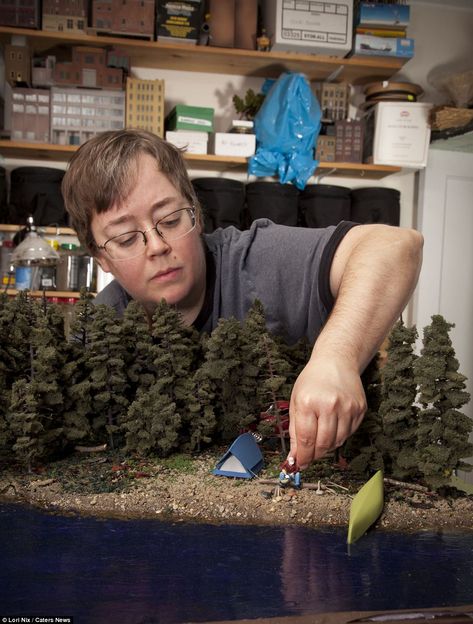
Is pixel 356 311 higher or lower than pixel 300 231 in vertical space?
lower

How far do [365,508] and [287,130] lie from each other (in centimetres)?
400

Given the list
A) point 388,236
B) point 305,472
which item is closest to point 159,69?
point 388,236

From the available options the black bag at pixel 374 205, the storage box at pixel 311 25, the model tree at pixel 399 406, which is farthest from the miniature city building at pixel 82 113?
the model tree at pixel 399 406

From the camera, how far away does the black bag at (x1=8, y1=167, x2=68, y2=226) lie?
499cm

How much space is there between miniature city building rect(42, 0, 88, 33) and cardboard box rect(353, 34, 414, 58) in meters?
2.28

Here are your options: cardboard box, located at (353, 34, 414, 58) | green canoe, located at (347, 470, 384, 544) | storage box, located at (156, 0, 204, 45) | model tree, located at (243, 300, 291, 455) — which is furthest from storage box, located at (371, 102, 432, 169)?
green canoe, located at (347, 470, 384, 544)

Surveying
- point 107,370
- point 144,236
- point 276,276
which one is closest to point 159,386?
point 107,370

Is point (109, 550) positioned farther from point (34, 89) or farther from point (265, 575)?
point (34, 89)

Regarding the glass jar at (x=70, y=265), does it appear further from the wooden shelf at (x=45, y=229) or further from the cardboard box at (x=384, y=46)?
the cardboard box at (x=384, y=46)

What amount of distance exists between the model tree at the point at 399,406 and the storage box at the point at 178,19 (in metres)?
3.94

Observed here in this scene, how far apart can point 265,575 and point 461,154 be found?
5.40 m

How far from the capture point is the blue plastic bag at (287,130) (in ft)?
16.3

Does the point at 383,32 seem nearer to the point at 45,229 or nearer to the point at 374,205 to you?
the point at 374,205

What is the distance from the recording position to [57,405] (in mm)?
2033
